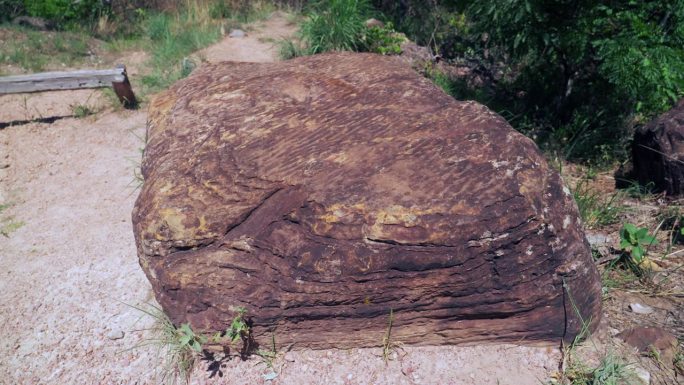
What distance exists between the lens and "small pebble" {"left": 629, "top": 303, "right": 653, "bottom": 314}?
2795 mm

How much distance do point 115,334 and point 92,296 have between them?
0.43 meters

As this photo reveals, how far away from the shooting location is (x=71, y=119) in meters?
5.53

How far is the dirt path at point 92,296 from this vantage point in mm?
2484

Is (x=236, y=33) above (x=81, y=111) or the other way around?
above

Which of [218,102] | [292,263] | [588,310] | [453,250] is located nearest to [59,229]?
[218,102]

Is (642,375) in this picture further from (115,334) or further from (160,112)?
(160,112)

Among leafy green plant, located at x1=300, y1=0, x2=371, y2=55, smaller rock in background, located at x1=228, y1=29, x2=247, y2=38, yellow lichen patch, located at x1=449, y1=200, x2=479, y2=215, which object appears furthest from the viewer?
smaller rock in background, located at x1=228, y1=29, x2=247, y2=38

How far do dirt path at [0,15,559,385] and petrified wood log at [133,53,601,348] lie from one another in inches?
4.7

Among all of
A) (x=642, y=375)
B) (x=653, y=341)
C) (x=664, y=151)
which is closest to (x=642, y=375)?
(x=642, y=375)

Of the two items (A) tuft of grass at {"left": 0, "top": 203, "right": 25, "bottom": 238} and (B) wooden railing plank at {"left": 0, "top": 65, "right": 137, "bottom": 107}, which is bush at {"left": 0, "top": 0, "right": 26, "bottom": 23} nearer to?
(B) wooden railing plank at {"left": 0, "top": 65, "right": 137, "bottom": 107}

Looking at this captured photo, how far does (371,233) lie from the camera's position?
2.17 m

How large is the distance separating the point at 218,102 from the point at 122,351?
1.39m

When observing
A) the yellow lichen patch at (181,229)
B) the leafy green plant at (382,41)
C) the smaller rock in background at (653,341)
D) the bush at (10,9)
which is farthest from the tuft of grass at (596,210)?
the bush at (10,9)

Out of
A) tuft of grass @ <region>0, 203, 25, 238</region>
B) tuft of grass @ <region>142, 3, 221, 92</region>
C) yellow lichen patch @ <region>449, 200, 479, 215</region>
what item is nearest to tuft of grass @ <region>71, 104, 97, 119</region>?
tuft of grass @ <region>142, 3, 221, 92</region>
